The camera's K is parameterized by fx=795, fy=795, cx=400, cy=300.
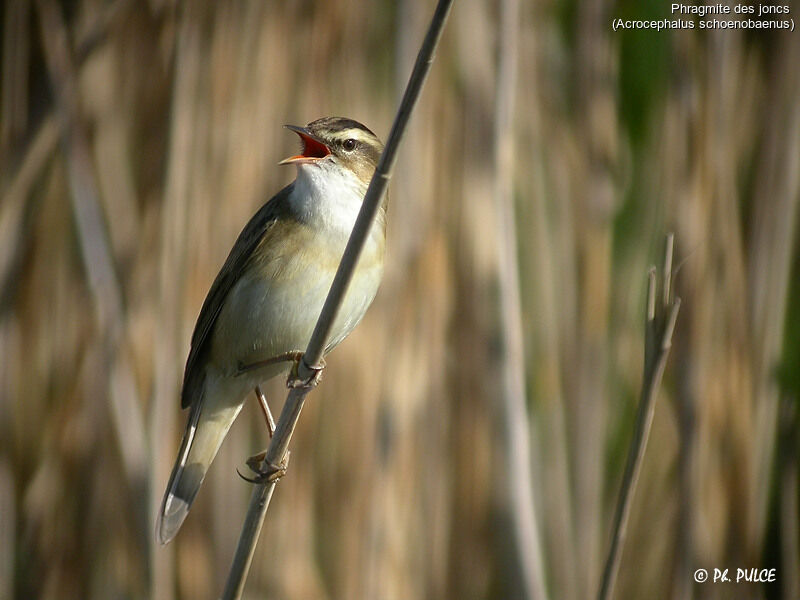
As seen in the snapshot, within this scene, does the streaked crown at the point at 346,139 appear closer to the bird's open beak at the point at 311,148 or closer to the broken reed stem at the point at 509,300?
the bird's open beak at the point at 311,148

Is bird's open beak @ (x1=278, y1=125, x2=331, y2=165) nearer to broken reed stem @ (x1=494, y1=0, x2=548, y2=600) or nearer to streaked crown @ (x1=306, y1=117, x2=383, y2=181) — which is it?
streaked crown @ (x1=306, y1=117, x2=383, y2=181)

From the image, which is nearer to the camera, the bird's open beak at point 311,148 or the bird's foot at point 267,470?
the bird's foot at point 267,470

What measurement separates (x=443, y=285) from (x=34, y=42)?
1.66 metres

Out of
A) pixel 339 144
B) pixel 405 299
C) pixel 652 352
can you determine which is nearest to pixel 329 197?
pixel 339 144

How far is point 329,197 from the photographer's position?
1.94 m

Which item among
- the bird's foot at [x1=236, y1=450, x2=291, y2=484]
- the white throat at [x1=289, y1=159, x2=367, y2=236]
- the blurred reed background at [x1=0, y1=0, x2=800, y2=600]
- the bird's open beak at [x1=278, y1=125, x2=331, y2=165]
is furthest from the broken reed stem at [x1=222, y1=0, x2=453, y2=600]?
the blurred reed background at [x1=0, y1=0, x2=800, y2=600]

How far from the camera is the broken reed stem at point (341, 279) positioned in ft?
3.41

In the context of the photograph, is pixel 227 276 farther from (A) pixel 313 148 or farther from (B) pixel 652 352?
(B) pixel 652 352

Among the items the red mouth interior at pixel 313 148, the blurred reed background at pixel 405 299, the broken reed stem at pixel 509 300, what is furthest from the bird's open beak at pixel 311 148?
the broken reed stem at pixel 509 300

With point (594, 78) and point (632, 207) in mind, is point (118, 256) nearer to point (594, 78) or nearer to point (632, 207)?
point (594, 78)

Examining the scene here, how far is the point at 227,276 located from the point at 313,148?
1.34 ft

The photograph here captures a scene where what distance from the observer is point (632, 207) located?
2936mm

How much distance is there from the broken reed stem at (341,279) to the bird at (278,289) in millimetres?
426

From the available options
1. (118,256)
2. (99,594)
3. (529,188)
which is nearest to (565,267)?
(529,188)
